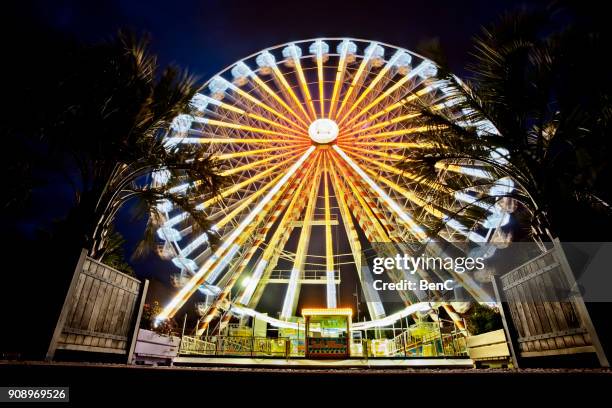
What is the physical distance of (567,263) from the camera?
4.70 m

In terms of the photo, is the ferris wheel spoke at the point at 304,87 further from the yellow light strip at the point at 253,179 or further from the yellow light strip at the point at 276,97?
the yellow light strip at the point at 253,179

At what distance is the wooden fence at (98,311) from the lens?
4.89 metres

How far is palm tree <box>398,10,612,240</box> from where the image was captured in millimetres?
4777

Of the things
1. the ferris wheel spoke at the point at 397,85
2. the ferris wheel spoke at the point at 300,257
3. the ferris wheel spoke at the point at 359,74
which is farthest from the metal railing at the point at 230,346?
the ferris wheel spoke at the point at 397,85

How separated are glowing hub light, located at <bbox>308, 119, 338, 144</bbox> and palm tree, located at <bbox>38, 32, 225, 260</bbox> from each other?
416 inches

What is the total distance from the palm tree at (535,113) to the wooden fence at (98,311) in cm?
581

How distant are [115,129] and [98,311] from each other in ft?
9.80

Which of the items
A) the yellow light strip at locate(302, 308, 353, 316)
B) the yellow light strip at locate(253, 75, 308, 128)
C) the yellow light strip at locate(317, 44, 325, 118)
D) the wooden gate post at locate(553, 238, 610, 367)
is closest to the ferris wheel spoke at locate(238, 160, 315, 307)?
the yellow light strip at locate(253, 75, 308, 128)

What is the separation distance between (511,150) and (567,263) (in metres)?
1.88

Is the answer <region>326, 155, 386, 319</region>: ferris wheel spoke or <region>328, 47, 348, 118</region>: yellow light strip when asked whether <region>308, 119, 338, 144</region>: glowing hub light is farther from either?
<region>326, 155, 386, 319</region>: ferris wheel spoke

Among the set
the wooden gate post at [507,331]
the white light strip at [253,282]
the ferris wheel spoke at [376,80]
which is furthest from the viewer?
the ferris wheel spoke at [376,80]

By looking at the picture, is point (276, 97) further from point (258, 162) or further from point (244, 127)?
point (258, 162)

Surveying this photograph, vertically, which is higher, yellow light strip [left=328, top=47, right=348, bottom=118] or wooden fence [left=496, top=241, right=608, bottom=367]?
yellow light strip [left=328, top=47, right=348, bottom=118]

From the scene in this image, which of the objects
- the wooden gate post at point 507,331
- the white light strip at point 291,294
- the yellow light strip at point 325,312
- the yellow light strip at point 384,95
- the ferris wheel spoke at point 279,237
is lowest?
the wooden gate post at point 507,331
